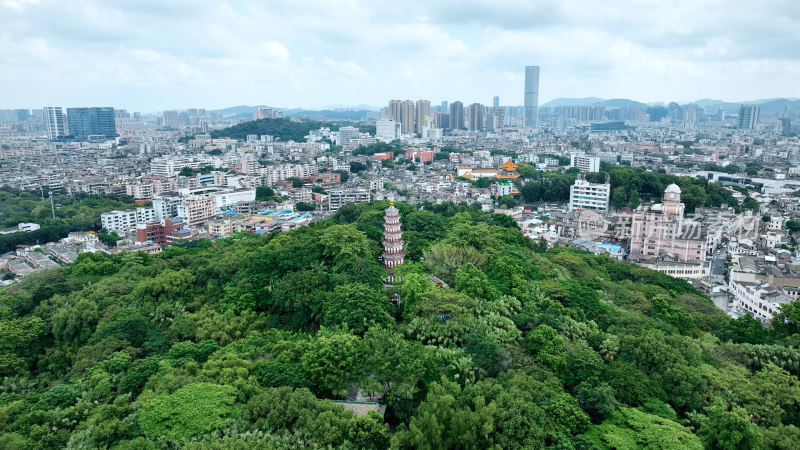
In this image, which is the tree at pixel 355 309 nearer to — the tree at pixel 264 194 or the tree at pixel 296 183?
the tree at pixel 264 194

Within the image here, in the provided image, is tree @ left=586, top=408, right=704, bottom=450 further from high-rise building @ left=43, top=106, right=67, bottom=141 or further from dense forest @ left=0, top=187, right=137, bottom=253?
high-rise building @ left=43, top=106, right=67, bottom=141

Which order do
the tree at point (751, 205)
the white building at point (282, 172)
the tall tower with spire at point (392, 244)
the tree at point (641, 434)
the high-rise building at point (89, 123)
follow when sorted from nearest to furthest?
the tree at point (641, 434), the tall tower with spire at point (392, 244), the tree at point (751, 205), the white building at point (282, 172), the high-rise building at point (89, 123)

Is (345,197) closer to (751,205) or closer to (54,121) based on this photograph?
(751,205)

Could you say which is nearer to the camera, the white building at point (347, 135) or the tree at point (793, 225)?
the tree at point (793, 225)

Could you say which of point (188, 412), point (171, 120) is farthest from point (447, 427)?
point (171, 120)

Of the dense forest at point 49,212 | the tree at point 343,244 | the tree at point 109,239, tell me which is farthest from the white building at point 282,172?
the tree at point 343,244

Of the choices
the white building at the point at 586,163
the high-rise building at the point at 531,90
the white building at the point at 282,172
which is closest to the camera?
the white building at the point at 282,172
